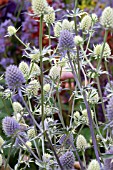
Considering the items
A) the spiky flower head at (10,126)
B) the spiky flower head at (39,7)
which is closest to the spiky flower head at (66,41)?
the spiky flower head at (39,7)

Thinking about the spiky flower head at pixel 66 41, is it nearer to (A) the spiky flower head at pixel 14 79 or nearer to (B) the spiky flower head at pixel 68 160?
(A) the spiky flower head at pixel 14 79

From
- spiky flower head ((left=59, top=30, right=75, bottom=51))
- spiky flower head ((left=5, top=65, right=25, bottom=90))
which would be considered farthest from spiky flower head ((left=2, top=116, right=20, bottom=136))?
spiky flower head ((left=59, top=30, right=75, bottom=51))

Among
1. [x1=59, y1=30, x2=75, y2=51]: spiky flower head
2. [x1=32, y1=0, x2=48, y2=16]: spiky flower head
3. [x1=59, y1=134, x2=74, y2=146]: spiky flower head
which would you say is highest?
[x1=32, y1=0, x2=48, y2=16]: spiky flower head

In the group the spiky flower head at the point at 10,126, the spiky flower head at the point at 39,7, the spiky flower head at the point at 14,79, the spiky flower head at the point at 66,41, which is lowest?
the spiky flower head at the point at 10,126

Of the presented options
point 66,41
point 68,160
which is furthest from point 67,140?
point 66,41

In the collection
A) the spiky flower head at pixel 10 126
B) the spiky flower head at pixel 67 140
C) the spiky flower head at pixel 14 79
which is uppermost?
the spiky flower head at pixel 14 79

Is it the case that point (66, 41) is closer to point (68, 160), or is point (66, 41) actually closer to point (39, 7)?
point (39, 7)

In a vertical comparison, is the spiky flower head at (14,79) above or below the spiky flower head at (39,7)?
below

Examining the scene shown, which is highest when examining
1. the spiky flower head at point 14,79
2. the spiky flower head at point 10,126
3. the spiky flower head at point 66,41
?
the spiky flower head at point 66,41

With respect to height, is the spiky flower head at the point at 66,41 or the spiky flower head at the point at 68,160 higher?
the spiky flower head at the point at 66,41

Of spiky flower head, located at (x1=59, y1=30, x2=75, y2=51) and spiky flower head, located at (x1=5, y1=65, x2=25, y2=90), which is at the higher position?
spiky flower head, located at (x1=59, y1=30, x2=75, y2=51)

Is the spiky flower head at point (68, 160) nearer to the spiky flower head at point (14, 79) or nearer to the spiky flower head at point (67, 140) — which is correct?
the spiky flower head at point (67, 140)

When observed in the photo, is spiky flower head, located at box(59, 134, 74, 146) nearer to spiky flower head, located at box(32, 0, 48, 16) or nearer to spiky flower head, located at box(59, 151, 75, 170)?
spiky flower head, located at box(59, 151, 75, 170)

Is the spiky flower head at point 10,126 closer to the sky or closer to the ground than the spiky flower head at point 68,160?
closer to the sky
